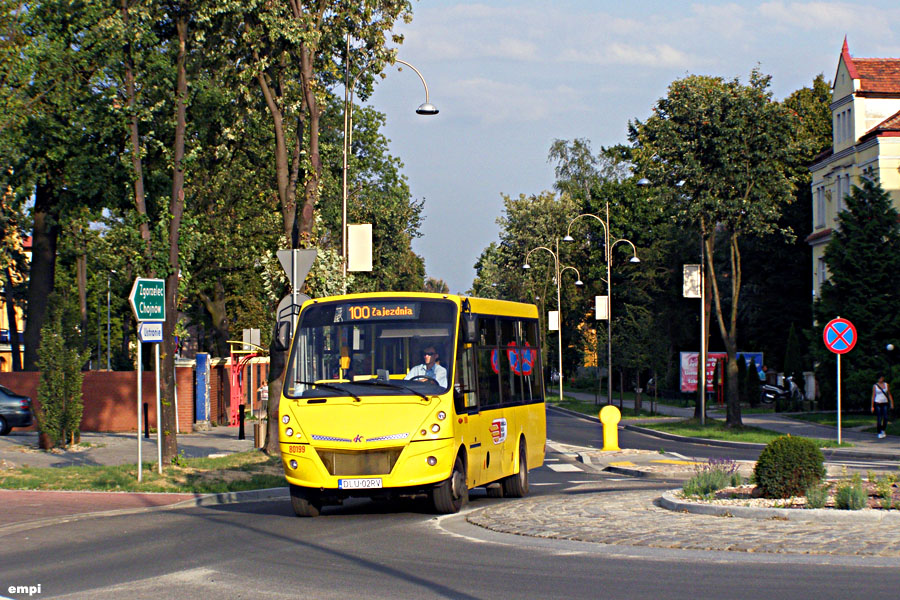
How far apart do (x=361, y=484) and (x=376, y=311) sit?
2.39 metres

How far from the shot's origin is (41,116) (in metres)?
24.5

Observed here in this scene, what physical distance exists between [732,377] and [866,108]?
22636mm

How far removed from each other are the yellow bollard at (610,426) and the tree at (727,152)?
30.5 ft

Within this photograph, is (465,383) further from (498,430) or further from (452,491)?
(498,430)

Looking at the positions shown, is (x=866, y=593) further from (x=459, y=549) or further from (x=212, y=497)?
(x=212, y=497)

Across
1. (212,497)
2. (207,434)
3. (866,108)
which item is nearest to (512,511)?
(212,497)

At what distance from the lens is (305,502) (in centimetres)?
1389

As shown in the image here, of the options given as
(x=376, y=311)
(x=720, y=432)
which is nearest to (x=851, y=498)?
(x=376, y=311)

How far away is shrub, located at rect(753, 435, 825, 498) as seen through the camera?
13.2 metres

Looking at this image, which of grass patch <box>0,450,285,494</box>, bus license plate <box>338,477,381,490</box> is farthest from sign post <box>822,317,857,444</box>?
bus license plate <box>338,477,381,490</box>

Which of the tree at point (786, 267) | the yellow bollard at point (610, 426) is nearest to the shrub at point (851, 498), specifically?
the yellow bollard at point (610, 426)

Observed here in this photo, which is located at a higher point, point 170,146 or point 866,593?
point 170,146

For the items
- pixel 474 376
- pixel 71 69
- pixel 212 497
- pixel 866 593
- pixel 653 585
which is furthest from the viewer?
pixel 71 69

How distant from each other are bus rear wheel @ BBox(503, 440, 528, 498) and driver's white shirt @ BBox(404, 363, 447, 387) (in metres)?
3.45
